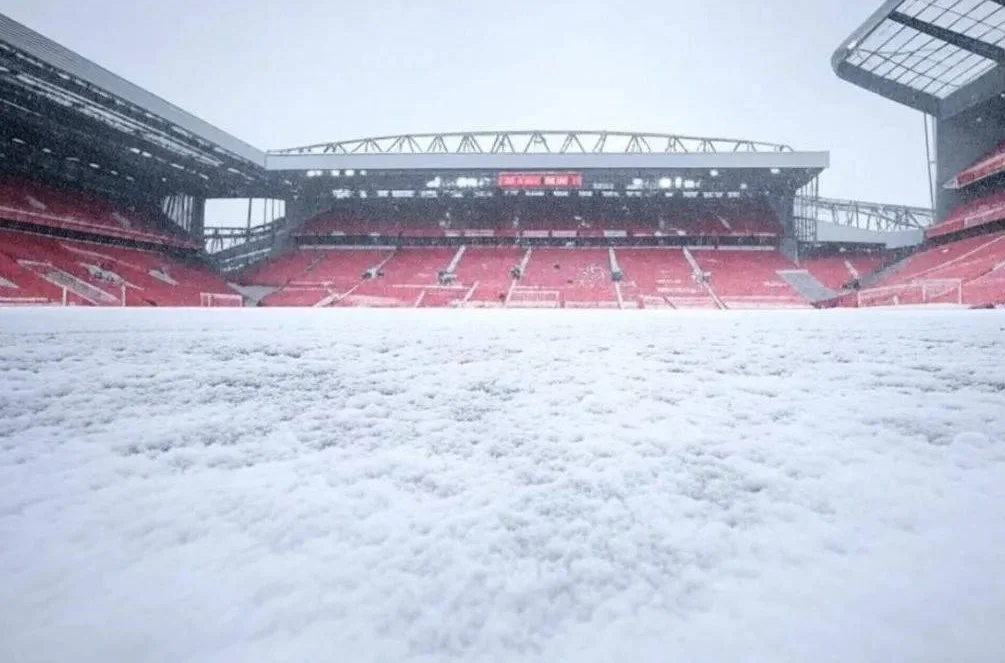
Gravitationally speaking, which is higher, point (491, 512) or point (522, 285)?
point (522, 285)

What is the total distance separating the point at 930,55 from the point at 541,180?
19.5 metres

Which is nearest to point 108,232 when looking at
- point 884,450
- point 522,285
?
point 522,285

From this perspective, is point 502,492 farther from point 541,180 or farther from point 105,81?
point 541,180

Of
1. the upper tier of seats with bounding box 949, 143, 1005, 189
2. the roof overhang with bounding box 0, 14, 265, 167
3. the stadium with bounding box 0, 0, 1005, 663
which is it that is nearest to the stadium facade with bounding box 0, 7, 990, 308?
the roof overhang with bounding box 0, 14, 265, 167

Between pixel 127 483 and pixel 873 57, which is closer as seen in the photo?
pixel 127 483

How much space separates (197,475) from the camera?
1.65 meters

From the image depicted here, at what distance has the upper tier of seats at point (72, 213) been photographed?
67.5ft

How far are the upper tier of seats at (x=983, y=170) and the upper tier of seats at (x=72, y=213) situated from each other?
4334cm

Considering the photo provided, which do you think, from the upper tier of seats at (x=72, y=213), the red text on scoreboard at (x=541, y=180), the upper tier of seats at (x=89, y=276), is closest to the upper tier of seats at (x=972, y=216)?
the red text on scoreboard at (x=541, y=180)

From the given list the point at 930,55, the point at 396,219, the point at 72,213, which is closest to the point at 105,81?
the point at 72,213

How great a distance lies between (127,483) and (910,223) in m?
46.9

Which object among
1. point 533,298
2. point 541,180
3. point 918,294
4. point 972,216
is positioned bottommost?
point 918,294

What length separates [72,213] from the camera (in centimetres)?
2298

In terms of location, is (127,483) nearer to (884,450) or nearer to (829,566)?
(829,566)
